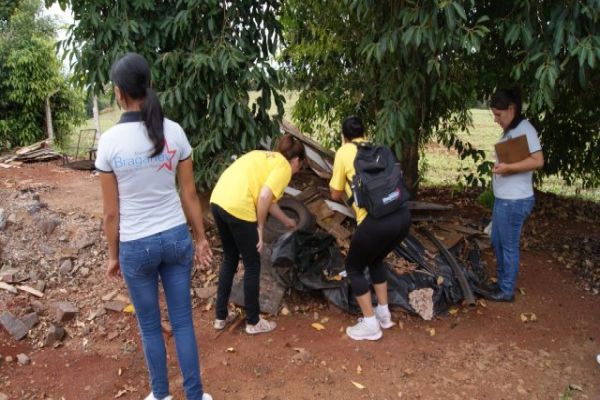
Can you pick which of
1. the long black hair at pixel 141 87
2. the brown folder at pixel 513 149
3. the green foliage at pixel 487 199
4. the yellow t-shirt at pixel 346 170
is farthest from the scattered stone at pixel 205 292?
the green foliage at pixel 487 199

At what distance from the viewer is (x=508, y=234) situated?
13.7ft

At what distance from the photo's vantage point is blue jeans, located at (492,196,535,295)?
13.4 ft

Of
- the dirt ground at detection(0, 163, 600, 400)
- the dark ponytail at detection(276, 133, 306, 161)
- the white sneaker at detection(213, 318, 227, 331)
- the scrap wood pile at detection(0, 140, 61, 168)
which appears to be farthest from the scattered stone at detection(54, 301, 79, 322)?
the scrap wood pile at detection(0, 140, 61, 168)

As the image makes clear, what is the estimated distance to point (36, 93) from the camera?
11.7m

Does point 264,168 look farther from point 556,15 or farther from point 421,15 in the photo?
point 556,15

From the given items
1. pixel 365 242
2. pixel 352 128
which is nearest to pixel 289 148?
pixel 352 128

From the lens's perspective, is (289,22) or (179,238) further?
(289,22)

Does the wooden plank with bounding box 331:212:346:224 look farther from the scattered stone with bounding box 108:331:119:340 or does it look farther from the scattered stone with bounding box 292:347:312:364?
the scattered stone with bounding box 108:331:119:340

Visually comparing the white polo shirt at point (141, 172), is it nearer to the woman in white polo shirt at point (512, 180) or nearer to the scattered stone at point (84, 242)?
the woman in white polo shirt at point (512, 180)

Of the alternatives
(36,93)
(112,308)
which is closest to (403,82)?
(112,308)

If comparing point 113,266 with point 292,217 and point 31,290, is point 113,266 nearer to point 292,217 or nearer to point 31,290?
point 31,290

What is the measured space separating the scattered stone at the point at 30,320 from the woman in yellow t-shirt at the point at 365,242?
8.29 ft

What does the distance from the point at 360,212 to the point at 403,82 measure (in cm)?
140

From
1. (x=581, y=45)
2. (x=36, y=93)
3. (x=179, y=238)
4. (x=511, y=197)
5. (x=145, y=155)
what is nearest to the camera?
(x=145, y=155)
